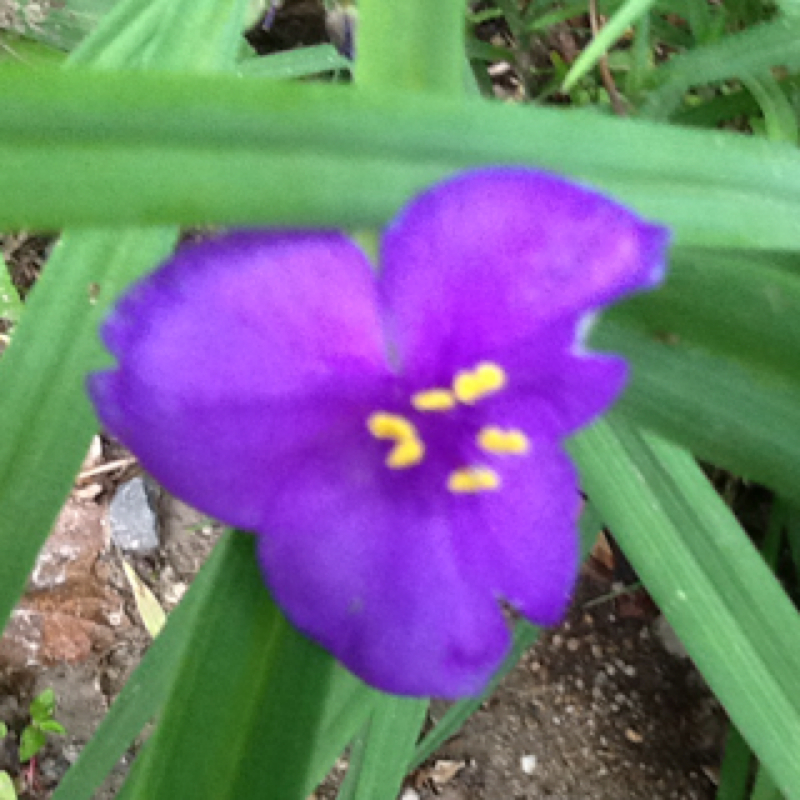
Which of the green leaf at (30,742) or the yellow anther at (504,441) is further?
the green leaf at (30,742)

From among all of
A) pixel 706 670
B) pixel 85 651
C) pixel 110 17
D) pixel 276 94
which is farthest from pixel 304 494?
pixel 85 651

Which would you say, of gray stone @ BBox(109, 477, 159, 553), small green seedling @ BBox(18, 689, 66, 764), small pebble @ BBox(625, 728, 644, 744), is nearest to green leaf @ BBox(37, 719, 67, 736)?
small green seedling @ BBox(18, 689, 66, 764)

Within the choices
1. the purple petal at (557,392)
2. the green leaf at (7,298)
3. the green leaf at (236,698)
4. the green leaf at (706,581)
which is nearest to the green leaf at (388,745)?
the green leaf at (706,581)

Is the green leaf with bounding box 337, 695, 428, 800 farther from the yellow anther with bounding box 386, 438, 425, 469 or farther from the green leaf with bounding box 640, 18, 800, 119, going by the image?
the green leaf with bounding box 640, 18, 800, 119

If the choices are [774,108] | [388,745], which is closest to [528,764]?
[388,745]

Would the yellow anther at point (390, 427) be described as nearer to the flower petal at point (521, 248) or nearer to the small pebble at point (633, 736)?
the flower petal at point (521, 248)

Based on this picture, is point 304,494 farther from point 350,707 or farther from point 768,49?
point 768,49

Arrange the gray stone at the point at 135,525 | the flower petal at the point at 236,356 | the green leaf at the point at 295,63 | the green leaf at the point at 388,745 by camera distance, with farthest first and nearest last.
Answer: the gray stone at the point at 135,525 < the green leaf at the point at 295,63 < the green leaf at the point at 388,745 < the flower petal at the point at 236,356
